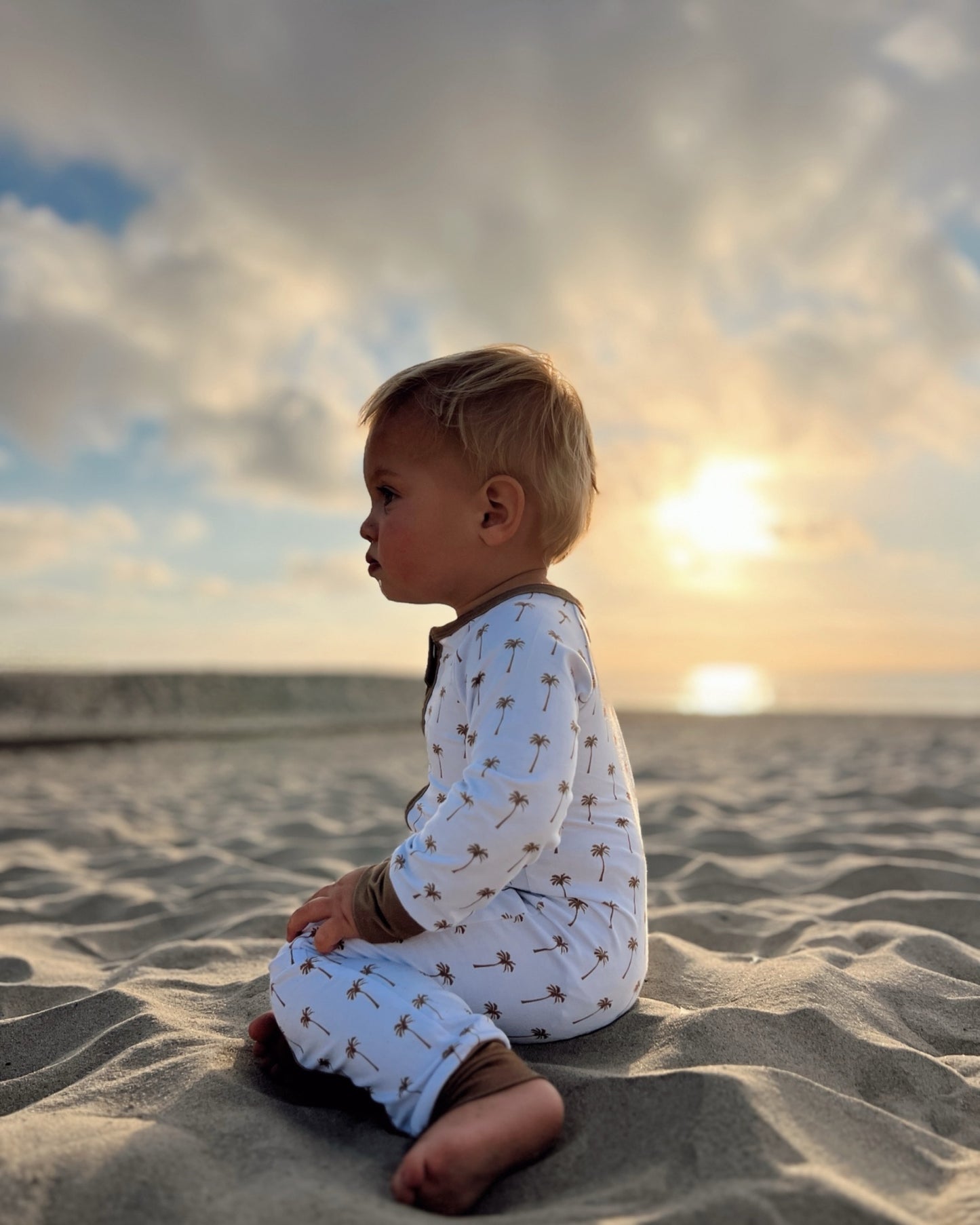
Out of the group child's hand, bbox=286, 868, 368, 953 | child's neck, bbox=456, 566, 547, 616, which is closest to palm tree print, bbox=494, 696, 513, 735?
child's neck, bbox=456, 566, 547, 616

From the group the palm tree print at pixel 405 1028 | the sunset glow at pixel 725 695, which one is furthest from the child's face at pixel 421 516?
the sunset glow at pixel 725 695

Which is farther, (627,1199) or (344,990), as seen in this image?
(344,990)

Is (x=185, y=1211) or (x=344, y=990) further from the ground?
(x=344, y=990)

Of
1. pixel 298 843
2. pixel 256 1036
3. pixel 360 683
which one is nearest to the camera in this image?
pixel 256 1036

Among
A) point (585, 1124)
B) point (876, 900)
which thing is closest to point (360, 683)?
point (876, 900)

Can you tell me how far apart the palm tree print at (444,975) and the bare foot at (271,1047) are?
0.29 metres

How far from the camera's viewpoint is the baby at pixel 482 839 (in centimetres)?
144

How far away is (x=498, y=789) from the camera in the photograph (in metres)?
1.51

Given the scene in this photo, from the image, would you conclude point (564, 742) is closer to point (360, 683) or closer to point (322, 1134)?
point (322, 1134)

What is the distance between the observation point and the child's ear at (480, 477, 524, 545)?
5.87ft

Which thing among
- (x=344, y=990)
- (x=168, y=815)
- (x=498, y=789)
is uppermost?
(x=498, y=789)

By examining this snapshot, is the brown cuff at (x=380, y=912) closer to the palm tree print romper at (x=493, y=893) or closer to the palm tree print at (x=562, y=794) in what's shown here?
the palm tree print romper at (x=493, y=893)

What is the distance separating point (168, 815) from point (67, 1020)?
332 cm

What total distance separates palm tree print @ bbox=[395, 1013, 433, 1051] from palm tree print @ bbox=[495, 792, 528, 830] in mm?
329
